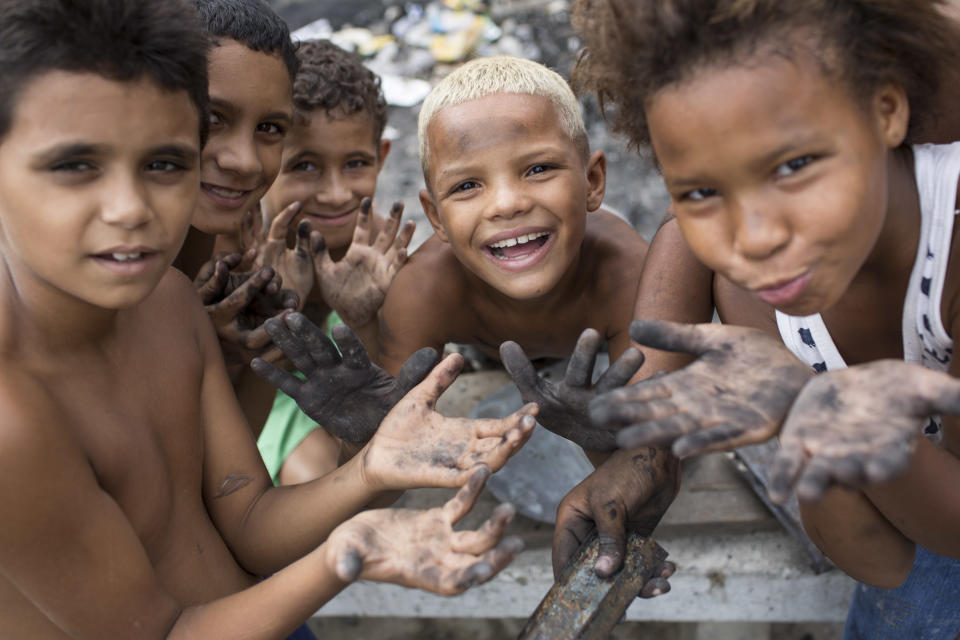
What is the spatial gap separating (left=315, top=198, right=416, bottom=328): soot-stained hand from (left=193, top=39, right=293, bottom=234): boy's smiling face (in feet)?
1.03

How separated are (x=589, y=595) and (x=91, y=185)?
105cm

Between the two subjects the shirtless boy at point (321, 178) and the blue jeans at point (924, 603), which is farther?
the shirtless boy at point (321, 178)

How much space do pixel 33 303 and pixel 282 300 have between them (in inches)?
31.7

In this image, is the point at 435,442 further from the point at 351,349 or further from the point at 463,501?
the point at 351,349

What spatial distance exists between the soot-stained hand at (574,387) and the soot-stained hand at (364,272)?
899mm

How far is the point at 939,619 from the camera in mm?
1789

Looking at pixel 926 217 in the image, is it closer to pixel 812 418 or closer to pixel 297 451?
pixel 812 418

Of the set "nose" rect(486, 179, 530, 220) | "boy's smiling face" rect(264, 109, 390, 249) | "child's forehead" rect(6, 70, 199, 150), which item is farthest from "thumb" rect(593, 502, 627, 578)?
"boy's smiling face" rect(264, 109, 390, 249)

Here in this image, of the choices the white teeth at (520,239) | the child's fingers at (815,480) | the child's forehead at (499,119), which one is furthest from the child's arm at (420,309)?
the child's fingers at (815,480)

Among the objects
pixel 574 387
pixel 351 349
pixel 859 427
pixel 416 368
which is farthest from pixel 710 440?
pixel 351 349

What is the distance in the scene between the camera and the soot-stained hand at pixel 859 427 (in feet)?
3.51

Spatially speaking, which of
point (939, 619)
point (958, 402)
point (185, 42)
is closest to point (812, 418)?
point (958, 402)

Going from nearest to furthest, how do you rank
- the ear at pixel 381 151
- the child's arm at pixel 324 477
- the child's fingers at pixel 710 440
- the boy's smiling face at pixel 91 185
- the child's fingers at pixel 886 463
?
the child's fingers at pixel 886 463 < the child's fingers at pixel 710 440 < the boy's smiling face at pixel 91 185 < the child's arm at pixel 324 477 < the ear at pixel 381 151

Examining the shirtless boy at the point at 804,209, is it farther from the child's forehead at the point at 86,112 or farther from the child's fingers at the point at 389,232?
the child's fingers at the point at 389,232
